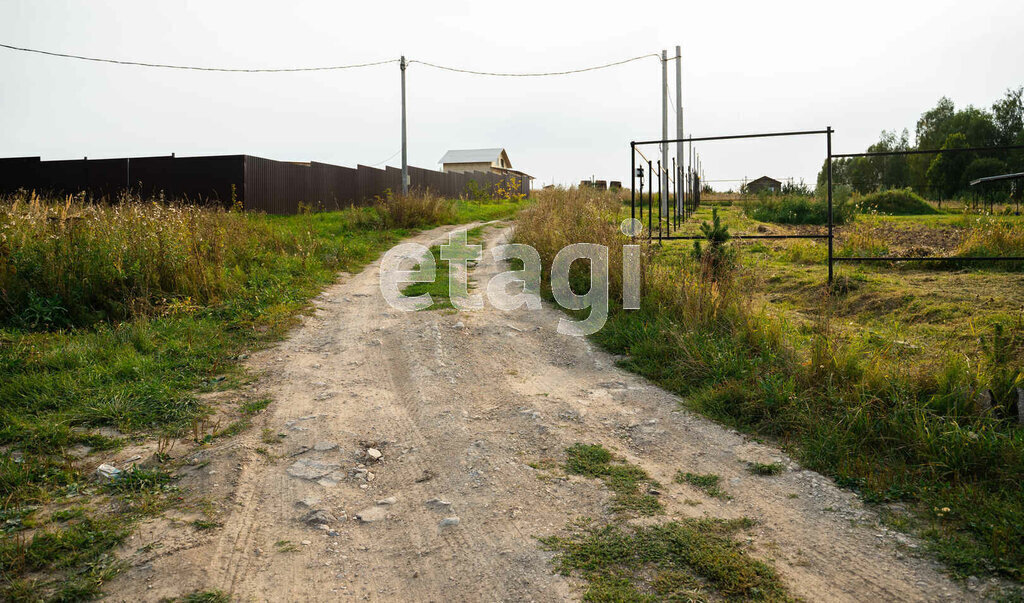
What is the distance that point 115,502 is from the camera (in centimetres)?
353

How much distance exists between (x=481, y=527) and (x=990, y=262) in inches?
351

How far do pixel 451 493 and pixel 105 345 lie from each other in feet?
13.3

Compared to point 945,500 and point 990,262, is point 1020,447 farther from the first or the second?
point 990,262

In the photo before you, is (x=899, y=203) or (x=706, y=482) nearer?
(x=706, y=482)

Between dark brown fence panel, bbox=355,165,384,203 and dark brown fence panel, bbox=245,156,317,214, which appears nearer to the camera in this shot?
dark brown fence panel, bbox=245,156,317,214

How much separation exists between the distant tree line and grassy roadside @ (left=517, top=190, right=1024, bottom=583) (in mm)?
23526

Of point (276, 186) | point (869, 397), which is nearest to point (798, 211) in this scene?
point (276, 186)

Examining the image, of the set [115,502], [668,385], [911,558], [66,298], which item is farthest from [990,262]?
[66,298]

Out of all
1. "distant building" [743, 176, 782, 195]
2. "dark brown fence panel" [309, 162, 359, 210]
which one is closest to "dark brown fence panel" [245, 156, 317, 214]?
"dark brown fence panel" [309, 162, 359, 210]

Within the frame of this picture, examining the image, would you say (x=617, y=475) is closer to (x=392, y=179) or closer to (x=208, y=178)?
(x=208, y=178)

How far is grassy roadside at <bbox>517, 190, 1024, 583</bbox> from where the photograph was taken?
338 cm

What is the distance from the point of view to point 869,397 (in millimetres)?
4469

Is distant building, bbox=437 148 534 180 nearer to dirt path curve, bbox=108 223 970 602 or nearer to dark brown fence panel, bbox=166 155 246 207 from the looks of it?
dark brown fence panel, bbox=166 155 246 207

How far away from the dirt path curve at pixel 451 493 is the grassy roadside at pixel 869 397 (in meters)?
0.25
